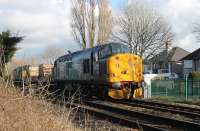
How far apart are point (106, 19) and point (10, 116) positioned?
1828 inches

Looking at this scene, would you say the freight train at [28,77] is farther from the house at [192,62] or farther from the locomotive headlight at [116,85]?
the house at [192,62]

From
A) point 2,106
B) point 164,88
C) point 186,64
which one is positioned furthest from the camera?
point 186,64

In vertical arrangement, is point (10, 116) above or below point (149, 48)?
below

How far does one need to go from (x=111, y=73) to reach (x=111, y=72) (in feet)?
0.18

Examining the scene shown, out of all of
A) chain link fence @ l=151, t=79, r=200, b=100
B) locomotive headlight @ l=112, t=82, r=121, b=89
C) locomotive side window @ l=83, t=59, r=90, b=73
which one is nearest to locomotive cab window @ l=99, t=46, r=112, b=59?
locomotive side window @ l=83, t=59, r=90, b=73

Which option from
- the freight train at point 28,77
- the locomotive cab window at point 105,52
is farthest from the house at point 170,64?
the locomotive cab window at point 105,52

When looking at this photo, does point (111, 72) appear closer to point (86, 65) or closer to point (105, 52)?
point (105, 52)

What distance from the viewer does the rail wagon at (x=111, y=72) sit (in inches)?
1014

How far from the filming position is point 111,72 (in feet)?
84.5

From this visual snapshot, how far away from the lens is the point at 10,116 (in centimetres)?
924

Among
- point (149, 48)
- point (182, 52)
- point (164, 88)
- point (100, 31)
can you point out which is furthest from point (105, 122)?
point (182, 52)

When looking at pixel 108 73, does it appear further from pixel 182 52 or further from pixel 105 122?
pixel 182 52

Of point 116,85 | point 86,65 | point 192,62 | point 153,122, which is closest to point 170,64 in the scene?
point 192,62

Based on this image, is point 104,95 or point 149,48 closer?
point 104,95
